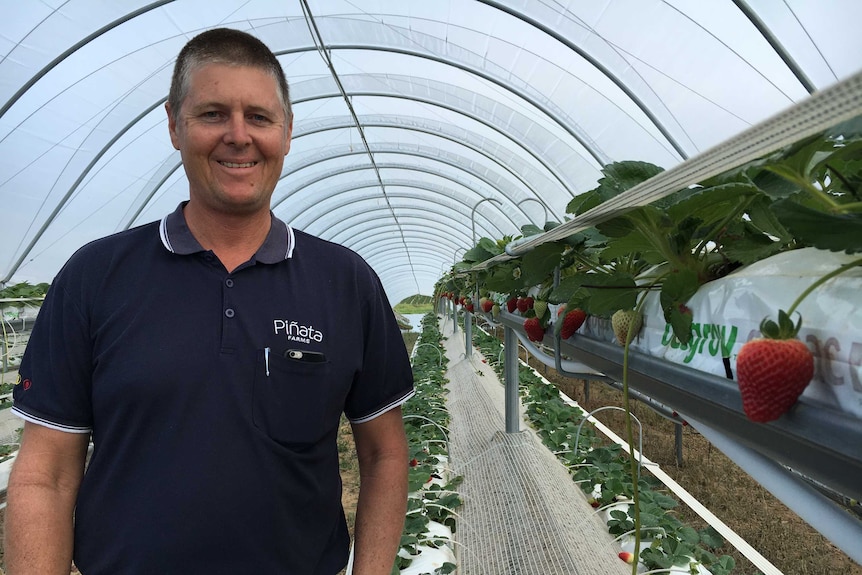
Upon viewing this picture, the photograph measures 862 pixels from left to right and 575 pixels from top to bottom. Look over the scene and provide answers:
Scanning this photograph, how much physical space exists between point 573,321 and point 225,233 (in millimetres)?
1060

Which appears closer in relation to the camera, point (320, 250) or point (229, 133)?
point (229, 133)

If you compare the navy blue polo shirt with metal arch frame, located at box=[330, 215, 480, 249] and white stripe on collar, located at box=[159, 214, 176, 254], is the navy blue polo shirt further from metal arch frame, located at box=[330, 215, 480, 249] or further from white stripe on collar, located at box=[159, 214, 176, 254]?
metal arch frame, located at box=[330, 215, 480, 249]

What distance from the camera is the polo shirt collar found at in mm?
1480

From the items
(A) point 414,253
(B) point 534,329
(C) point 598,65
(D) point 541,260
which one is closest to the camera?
(D) point 541,260

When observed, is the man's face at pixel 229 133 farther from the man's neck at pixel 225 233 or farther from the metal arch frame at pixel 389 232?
the metal arch frame at pixel 389 232

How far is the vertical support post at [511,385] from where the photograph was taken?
527cm

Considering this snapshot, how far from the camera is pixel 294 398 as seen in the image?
4.75 feet

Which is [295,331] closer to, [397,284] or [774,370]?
[774,370]

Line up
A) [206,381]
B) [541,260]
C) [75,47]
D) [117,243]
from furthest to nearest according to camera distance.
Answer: [75,47], [541,260], [117,243], [206,381]

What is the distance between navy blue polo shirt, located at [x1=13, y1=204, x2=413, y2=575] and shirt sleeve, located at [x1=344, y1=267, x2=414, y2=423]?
0.08 m

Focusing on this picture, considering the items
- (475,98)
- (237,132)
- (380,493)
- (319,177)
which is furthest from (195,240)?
(319,177)

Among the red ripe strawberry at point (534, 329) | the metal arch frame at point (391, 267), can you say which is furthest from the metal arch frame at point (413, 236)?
the red ripe strawberry at point (534, 329)

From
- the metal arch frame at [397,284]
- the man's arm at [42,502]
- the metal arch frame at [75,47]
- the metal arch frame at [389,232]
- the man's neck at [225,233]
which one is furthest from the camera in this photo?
the metal arch frame at [397,284]

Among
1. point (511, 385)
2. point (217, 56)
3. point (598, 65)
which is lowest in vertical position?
point (511, 385)
